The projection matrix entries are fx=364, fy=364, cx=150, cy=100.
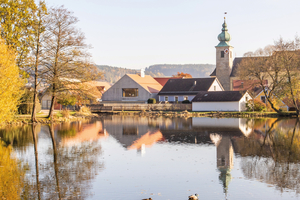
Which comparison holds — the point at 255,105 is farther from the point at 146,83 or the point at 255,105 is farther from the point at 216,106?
the point at 146,83

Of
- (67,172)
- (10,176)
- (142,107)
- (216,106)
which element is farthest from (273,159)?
(142,107)

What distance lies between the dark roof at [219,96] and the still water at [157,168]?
30.3 m

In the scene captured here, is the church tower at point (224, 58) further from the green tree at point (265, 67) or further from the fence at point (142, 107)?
the green tree at point (265, 67)

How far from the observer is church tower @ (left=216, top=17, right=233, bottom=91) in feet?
265

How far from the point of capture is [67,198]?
9945mm

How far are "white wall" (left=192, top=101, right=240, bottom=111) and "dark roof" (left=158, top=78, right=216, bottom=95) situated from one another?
8.73 m

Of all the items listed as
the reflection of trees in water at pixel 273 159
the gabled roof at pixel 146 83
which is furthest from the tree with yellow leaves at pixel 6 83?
the gabled roof at pixel 146 83

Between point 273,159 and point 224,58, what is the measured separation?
67.7 meters

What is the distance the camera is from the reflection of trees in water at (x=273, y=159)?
12.0 m

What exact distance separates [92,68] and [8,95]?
15.1 metres

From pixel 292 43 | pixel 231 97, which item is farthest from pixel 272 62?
pixel 231 97

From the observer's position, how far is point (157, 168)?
14.0 m

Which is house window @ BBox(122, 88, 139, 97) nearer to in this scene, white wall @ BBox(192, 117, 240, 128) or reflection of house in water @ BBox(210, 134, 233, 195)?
white wall @ BBox(192, 117, 240, 128)

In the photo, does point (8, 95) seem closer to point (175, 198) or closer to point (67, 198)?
point (67, 198)
